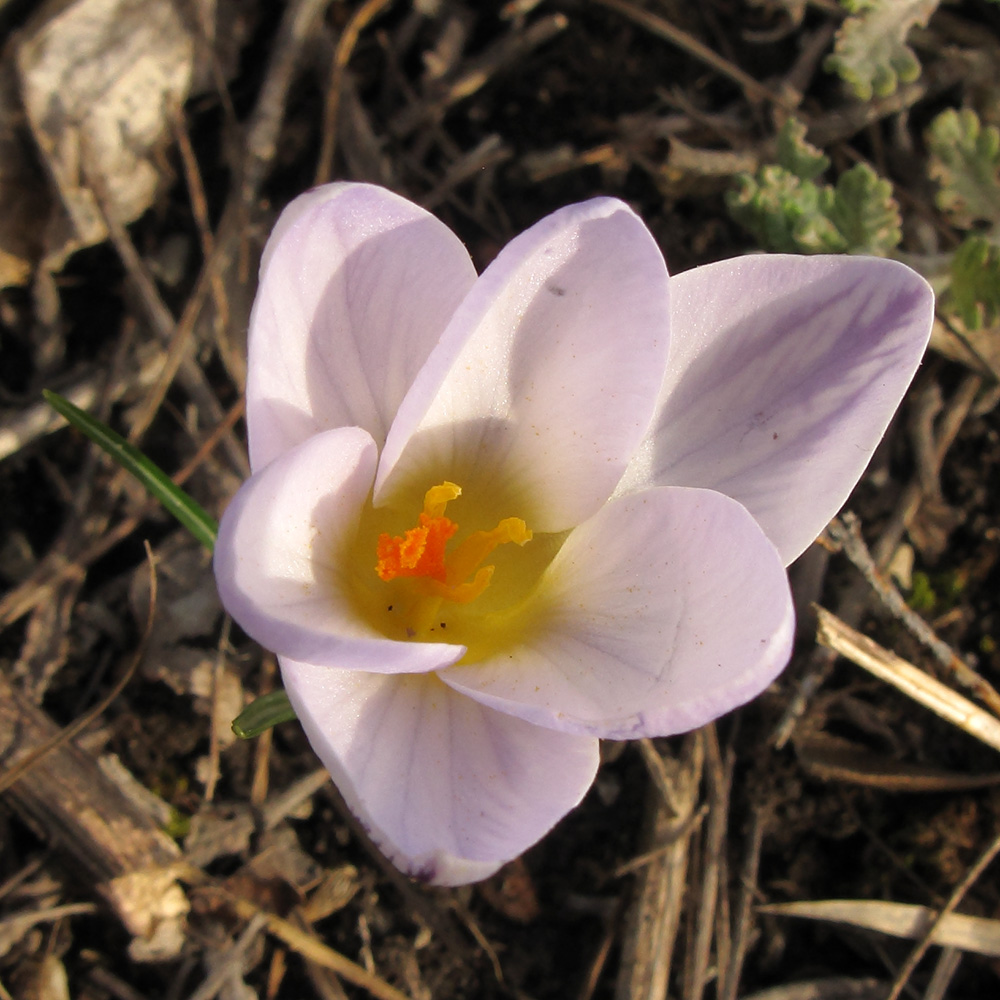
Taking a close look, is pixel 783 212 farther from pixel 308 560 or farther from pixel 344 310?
pixel 308 560

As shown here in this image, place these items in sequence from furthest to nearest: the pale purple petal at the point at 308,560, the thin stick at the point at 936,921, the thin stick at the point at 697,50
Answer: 1. the thin stick at the point at 697,50
2. the thin stick at the point at 936,921
3. the pale purple petal at the point at 308,560

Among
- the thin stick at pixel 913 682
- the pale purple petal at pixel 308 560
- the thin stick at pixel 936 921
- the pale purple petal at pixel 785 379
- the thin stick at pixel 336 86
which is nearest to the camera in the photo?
the pale purple petal at pixel 308 560

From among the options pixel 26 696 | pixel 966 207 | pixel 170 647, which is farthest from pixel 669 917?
pixel 966 207

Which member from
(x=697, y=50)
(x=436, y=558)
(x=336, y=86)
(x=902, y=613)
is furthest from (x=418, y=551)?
(x=697, y=50)

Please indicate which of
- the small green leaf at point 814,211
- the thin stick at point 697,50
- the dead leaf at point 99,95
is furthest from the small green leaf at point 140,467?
the thin stick at point 697,50

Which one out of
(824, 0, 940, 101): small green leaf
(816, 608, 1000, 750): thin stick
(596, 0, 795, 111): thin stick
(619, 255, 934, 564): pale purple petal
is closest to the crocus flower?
(619, 255, 934, 564): pale purple petal

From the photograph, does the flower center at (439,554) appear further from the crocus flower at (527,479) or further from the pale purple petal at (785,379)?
the pale purple petal at (785,379)
